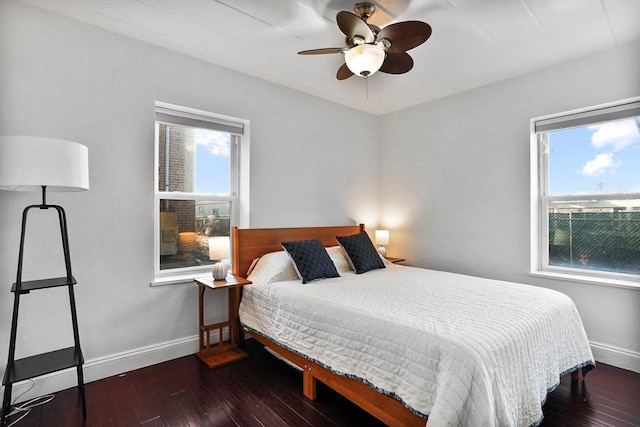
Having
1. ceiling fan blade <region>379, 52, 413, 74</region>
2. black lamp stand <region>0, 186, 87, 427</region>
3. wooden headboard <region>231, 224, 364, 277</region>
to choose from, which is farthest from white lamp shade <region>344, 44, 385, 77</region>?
black lamp stand <region>0, 186, 87, 427</region>

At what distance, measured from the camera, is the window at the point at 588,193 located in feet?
8.89

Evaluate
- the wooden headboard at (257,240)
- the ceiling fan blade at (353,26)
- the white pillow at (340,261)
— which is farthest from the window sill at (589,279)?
the ceiling fan blade at (353,26)

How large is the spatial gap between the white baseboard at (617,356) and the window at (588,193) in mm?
537

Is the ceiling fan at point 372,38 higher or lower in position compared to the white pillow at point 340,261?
higher

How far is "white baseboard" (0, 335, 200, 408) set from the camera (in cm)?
213

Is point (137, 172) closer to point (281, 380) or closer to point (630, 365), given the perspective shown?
point (281, 380)

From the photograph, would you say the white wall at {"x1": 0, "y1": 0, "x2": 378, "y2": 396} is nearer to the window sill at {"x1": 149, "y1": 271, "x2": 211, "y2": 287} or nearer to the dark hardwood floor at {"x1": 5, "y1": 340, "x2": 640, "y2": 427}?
the window sill at {"x1": 149, "y1": 271, "x2": 211, "y2": 287}

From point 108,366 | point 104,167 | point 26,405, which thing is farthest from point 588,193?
point 26,405

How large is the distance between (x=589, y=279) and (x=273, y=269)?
2.65 metres

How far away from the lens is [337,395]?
2211 millimetres

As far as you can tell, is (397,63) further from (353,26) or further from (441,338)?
(441,338)

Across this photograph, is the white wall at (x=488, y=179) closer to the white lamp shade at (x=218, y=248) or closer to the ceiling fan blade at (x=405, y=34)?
the ceiling fan blade at (x=405, y=34)

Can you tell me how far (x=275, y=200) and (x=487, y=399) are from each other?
2.49m

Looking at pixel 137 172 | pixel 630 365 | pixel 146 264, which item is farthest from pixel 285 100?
pixel 630 365
